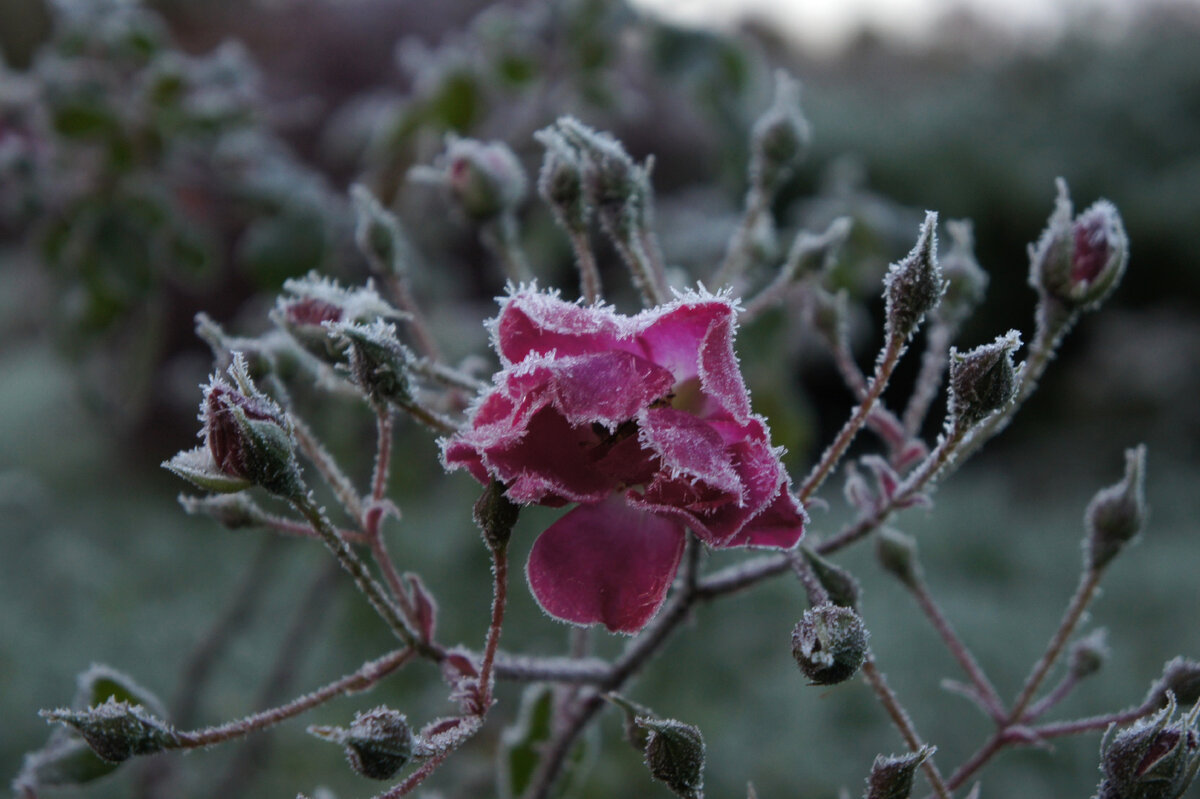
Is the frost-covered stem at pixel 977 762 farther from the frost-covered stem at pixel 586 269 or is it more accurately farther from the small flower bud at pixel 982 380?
the frost-covered stem at pixel 586 269

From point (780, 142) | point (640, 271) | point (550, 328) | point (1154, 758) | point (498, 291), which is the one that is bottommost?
point (1154, 758)

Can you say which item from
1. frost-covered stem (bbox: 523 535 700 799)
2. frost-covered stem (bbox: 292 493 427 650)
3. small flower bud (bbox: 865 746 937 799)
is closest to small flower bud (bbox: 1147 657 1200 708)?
small flower bud (bbox: 865 746 937 799)

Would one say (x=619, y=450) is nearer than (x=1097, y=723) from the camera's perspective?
Yes

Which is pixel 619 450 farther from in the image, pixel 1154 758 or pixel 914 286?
pixel 1154 758

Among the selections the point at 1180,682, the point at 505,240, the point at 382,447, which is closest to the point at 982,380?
the point at 1180,682

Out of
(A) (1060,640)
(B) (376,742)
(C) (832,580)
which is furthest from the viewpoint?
(A) (1060,640)

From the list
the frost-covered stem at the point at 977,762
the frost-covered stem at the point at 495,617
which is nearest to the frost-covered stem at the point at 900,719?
the frost-covered stem at the point at 977,762
